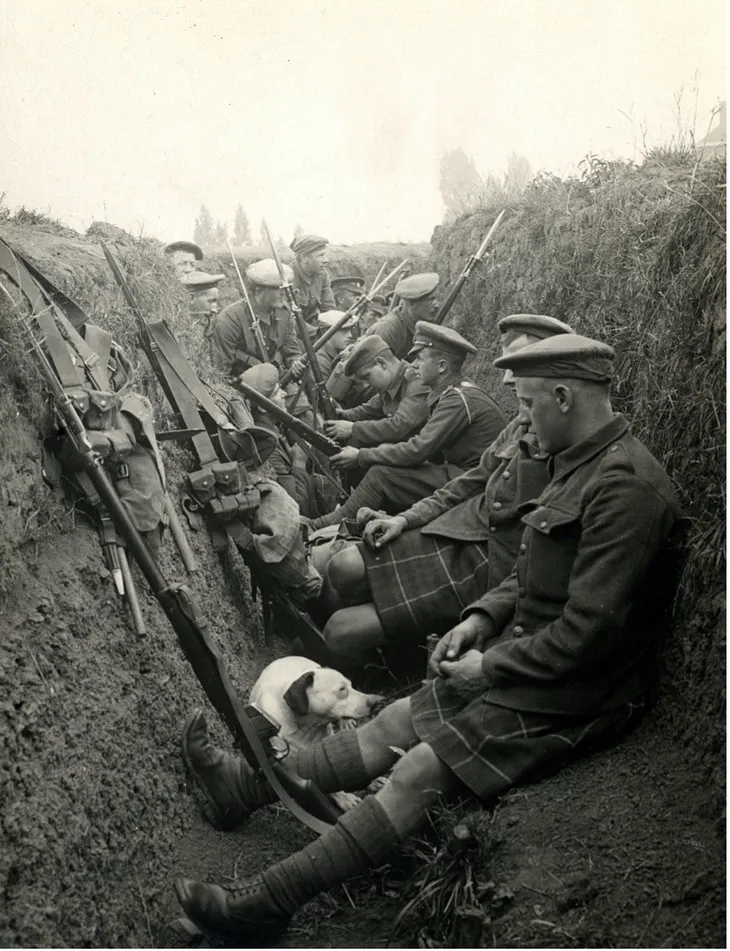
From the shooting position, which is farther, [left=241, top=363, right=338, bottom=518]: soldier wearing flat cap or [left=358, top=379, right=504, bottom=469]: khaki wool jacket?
[left=241, top=363, right=338, bottom=518]: soldier wearing flat cap

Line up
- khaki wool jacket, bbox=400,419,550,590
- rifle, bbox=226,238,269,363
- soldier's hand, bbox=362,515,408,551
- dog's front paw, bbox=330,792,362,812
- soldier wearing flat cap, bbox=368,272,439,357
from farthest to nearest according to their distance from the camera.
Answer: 1. rifle, bbox=226,238,269,363
2. soldier wearing flat cap, bbox=368,272,439,357
3. soldier's hand, bbox=362,515,408,551
4. khaki wool jacket, bbox=400,419,550,590
5. dog's front paw, bbox=330,792,362,812

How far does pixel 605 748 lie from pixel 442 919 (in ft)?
2.72

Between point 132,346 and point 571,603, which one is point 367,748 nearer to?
point 571,603

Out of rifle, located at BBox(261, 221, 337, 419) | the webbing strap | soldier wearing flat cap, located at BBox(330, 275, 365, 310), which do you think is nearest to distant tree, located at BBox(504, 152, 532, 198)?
rifle, located at BBox(261, 221, 337, 419)

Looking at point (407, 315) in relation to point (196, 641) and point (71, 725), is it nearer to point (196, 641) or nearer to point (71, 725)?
point (196, 641)

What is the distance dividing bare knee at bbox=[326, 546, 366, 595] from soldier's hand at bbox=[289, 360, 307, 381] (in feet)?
12.6

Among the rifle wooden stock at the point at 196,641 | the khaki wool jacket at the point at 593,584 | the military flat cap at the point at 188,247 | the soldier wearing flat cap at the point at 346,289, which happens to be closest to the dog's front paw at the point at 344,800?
the rifle wooden stock at the point at 196,641

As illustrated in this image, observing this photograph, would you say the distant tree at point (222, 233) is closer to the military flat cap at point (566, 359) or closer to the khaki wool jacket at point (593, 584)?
the military flat cap at point (566, 359)

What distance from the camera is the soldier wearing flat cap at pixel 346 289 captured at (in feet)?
39.4

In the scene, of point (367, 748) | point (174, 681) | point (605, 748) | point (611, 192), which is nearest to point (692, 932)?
point (605, 748)

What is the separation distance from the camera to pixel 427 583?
14.7 ft

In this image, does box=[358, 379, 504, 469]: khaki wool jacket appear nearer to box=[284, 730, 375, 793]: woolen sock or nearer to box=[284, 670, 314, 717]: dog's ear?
box=[284, 670, 314, 717]: dog's ear

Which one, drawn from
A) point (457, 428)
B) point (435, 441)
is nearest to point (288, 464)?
point (435, 441)

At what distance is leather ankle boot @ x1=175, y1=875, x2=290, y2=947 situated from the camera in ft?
9.24
